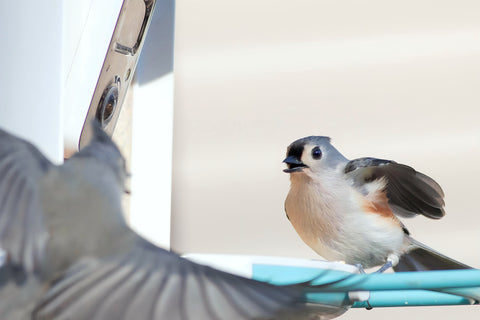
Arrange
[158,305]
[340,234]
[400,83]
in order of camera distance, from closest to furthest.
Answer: [158,305]
[340,234]
[400,83]

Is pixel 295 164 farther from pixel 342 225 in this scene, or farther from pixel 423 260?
pixel 423 260

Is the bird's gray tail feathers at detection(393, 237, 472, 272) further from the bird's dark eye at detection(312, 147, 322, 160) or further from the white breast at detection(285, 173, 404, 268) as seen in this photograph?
the bird's dark eye at detection(312, 147, 322, 160)

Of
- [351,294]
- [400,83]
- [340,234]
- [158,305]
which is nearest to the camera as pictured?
[158,305]

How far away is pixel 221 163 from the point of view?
1.40 metres

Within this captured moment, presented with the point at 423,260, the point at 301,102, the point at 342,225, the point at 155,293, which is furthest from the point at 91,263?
the point at 301,102

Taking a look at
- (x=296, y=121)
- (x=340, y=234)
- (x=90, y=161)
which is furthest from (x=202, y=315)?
(x=296, y=121)

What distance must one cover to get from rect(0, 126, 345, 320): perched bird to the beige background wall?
0.92 meters

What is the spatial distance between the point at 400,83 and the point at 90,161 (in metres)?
1.03

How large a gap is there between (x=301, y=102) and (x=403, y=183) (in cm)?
45

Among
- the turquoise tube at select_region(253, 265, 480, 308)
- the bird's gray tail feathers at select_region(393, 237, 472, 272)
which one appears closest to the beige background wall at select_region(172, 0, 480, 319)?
the bird's gray tail feathers at select_region(393, 237, 472, 272)

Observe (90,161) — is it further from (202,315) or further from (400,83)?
(400,83)

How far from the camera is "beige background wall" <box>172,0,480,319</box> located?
1.36 meters

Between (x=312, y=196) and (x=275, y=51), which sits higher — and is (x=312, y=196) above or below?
below

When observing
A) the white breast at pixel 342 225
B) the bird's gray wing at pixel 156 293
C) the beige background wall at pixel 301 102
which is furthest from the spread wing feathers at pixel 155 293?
the beige background wall at pixel 301 102
